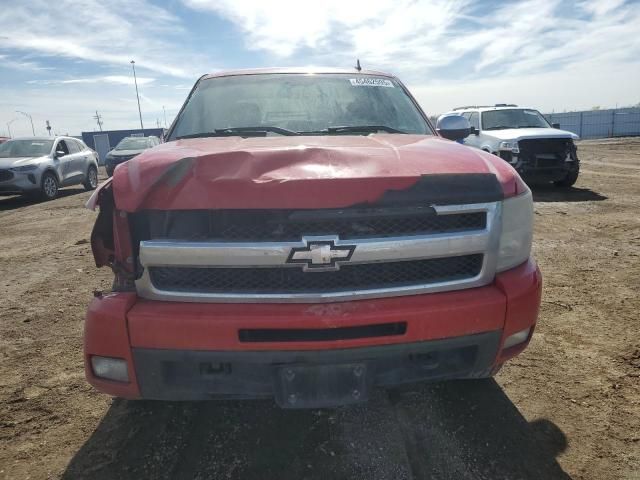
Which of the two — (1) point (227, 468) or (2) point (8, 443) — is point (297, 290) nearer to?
(1) point (227, 468)

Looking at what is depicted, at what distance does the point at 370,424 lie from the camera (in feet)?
7.89

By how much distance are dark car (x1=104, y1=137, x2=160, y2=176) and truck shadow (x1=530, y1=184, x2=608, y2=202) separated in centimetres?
1147

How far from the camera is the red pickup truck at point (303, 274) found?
5.94 feet

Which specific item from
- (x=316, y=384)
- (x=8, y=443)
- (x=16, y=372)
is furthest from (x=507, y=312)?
(x=16, y=372)

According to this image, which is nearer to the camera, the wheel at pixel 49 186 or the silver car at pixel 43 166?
the silver car at pixel 43 166

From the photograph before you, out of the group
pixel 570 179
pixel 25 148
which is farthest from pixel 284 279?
pixel 25 148

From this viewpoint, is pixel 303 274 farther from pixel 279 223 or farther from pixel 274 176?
pixel 274 176

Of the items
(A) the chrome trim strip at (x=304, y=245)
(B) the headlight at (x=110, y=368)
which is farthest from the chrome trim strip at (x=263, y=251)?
(B) the headlight at (x=110, y=368)

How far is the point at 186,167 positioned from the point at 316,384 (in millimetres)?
1055

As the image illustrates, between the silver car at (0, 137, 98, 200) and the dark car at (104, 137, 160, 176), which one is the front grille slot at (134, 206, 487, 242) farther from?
the dark car at (104, 137, 160, 176)

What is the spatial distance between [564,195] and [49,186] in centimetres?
1285

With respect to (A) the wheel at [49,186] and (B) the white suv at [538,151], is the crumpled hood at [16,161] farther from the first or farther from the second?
(B) the white suv at [538,151]

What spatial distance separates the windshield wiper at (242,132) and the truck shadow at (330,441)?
63.5 inches

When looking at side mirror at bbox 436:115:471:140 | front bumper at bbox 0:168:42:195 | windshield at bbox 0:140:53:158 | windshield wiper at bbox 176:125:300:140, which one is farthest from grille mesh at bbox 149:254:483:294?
windshield at bbox 0:140:53:158
